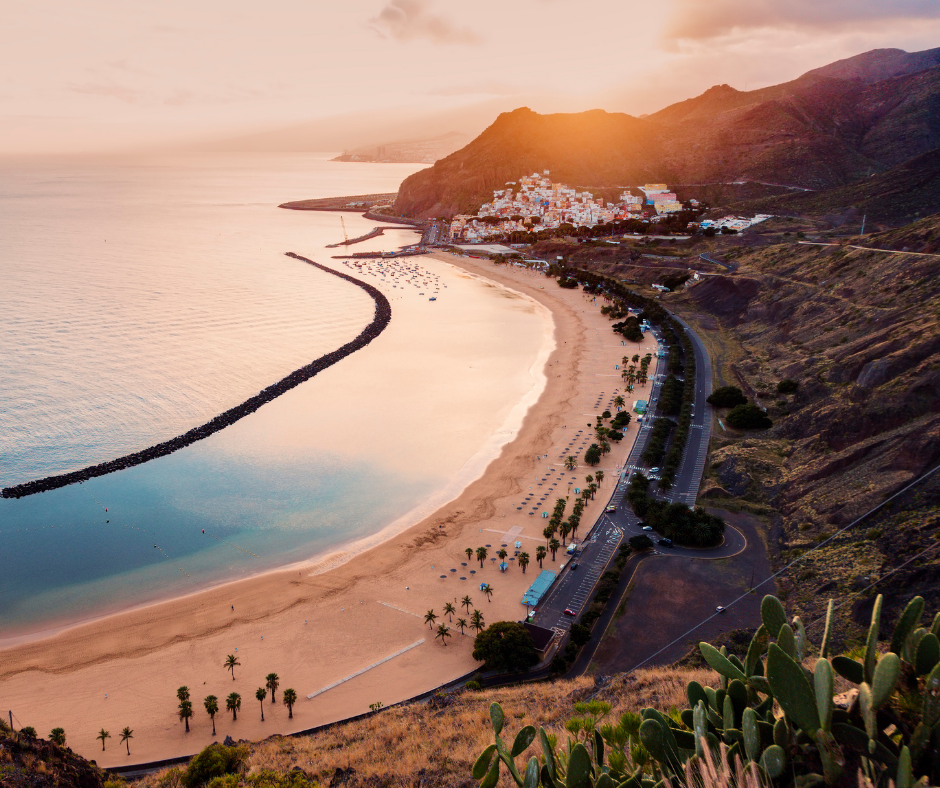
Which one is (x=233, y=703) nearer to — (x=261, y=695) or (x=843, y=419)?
(x=261, y=695)

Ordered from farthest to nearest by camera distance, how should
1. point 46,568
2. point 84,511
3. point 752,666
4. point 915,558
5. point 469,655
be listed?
1. point 84,511
2. point 46,568
3. point 469,655
4. point 915,558
5. point 752,666

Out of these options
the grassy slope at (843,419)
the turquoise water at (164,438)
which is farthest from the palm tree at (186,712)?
the grassy slope at (843,419)

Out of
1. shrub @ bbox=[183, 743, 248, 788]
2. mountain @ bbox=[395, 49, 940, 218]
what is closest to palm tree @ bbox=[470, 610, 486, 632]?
shrub @ bbox=[183, 743, 248, 788]

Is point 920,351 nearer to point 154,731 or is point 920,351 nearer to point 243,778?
point 243,778

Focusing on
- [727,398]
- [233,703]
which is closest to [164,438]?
[233,703]

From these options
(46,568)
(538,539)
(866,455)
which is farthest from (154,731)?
(866,455)

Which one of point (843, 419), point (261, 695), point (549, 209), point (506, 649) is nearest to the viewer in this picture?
point (261, 695)
